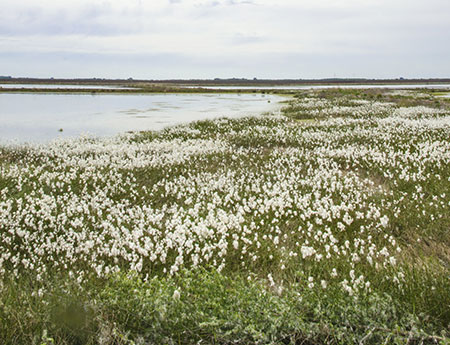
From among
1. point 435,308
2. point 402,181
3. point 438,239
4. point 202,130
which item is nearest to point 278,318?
point 435,308

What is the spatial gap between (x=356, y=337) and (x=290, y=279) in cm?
208

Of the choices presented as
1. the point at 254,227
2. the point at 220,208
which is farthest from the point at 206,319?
the point at 220,208

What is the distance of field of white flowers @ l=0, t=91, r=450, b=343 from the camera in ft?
14.0

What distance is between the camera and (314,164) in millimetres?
13648

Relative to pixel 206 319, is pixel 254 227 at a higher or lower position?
lower

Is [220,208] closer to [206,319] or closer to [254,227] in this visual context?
[254,227]

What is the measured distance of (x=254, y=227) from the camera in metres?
7.33

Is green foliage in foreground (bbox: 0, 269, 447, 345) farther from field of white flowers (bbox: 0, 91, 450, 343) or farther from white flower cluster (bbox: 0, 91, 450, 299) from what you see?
white flower cluster (bbox: 0, 91, 450, 299)

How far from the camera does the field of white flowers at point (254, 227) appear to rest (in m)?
4.27

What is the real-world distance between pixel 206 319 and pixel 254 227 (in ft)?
12.1

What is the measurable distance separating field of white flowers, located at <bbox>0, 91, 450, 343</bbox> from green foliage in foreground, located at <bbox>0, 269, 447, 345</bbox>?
0.20 ft

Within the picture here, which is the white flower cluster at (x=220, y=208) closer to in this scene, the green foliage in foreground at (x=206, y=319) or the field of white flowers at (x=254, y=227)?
the field of white flowers at (x=254, y=227)

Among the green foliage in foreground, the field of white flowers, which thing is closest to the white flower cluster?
the field of white flowers

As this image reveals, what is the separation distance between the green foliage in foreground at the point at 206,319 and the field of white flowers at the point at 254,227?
0.06 m
